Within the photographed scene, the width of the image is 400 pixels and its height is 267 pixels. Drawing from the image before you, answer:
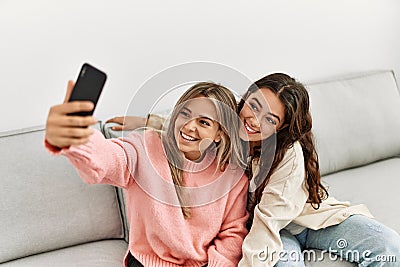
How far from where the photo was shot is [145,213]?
4.89ft

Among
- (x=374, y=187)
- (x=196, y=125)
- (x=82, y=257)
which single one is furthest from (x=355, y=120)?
(x=82, y=257)

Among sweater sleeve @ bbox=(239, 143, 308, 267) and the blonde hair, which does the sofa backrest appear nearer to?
the blonde hair

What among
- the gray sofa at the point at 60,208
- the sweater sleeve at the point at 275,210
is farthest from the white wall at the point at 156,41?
the sweater sleeve at the point at 275,210

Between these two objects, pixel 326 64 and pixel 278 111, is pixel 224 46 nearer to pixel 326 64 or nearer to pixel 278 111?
pixel 326 64

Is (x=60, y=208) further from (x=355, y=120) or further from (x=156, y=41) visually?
(x=355, y=120)

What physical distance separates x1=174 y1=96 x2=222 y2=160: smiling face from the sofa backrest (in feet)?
1.41

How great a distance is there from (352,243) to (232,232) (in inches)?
12.5

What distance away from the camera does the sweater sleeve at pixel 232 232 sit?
1521 mm

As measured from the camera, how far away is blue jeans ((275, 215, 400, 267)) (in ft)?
5.06

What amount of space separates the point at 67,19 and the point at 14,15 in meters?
0.16

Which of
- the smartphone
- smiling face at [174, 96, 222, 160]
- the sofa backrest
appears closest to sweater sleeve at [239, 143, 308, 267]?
smiling face at [174, 96, 222, 160]

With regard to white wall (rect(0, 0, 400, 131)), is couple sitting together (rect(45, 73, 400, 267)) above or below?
below

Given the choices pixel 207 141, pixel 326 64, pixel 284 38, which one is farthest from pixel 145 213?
pixel 326 64

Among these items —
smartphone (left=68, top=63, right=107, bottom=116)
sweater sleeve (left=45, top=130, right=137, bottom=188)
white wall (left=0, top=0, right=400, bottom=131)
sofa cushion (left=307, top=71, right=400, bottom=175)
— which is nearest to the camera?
smartphone (left=68, top=63, right=107, bottom=116)
